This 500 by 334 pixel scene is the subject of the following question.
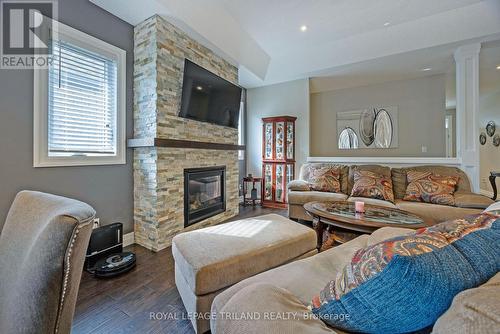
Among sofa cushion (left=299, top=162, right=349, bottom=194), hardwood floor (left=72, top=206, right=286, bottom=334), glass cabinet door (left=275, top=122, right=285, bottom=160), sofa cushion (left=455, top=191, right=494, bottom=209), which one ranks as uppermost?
glass cabinet door (left=275, top=122, right=285, bottom=160)

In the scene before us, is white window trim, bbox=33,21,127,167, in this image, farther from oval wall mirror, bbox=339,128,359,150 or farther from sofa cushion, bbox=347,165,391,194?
oval wall mirror, bbox=339,128,359,150

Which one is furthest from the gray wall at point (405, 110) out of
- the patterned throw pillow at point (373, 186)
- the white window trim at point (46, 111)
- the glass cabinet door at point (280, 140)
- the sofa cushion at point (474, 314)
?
the sofa cushion at point (474, 314)

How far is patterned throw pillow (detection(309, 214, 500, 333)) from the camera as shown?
0.51 metres

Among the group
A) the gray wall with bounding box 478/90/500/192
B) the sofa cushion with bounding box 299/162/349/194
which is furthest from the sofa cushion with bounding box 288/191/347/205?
the gray wall with bounding box 478/90/500/192

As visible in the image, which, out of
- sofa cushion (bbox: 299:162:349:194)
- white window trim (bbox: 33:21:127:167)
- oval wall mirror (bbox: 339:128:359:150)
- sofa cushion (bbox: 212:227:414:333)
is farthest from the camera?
oval wall mirror (bbox: 339:128:359:150)

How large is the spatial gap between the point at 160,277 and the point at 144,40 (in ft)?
8.28

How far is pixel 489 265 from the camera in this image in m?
0.56

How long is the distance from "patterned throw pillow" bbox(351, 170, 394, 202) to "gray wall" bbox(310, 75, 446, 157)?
5.30 ft

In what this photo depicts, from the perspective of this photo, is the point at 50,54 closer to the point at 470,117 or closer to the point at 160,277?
the point at 160,277

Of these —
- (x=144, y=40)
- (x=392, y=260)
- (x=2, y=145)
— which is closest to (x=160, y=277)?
(x=2, y=145)

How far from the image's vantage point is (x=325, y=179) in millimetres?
3621

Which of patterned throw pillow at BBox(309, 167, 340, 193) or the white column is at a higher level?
the white column

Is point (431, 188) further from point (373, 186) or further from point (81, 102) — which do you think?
point (81, 102)

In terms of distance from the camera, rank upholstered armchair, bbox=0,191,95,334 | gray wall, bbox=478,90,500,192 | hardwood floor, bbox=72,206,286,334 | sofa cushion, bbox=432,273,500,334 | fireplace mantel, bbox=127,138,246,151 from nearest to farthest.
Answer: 1. sofa cushion, bbox=432,273,500,334
2. upholstered armchair, bbox=0,191,95,334
3. hardwood floor, bbox=72,206,286,334
4. fireplace mantel, bbox=127,138,246,151
5. gray wall, bbox=478,90,500,192
